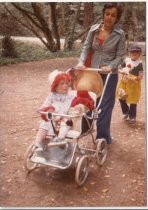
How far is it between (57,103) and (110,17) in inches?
43.5

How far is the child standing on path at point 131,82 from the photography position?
5.55 meters

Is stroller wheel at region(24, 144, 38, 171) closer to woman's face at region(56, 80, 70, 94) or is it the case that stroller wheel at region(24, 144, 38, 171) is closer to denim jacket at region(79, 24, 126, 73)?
woman's face at region(56, 80, 70, 94)

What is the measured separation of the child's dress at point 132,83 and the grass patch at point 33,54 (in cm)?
420

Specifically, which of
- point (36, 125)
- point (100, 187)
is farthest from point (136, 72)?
point (100, 187)

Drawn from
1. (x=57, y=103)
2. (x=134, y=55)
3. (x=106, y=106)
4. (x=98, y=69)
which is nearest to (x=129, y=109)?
(x=134, y=55)

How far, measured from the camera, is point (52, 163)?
3854 millimetres

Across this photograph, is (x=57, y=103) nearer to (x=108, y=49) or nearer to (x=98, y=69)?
(x=98, y=69)

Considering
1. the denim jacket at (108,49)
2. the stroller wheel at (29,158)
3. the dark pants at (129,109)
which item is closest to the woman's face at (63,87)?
the denim jacket at (108,49)

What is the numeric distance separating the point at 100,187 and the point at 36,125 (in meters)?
2.00

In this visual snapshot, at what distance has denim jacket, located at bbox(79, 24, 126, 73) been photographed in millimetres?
4375

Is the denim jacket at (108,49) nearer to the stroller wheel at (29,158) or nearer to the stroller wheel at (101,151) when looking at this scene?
the stroller wheel at (101,151)

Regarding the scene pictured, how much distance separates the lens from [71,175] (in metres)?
4.24

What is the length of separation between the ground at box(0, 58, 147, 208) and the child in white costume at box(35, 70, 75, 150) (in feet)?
1.46

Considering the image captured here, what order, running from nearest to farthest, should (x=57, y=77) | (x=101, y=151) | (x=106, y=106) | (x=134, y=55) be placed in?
(x=57, y=77)
(x=101, y=151)
(x=106, y=106)
(x=134, y=55)
